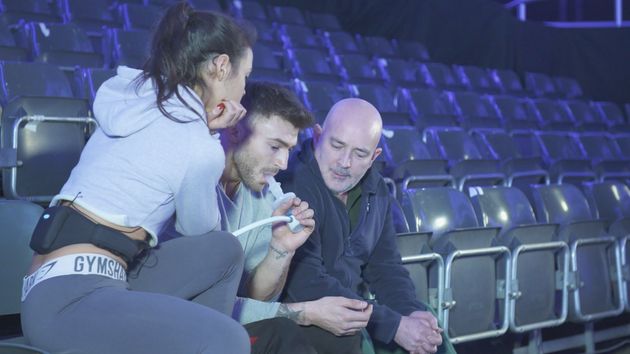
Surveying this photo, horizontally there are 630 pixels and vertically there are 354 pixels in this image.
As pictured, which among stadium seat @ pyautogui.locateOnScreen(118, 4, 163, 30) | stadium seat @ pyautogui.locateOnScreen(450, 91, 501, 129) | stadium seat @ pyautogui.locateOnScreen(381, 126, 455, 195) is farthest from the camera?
stadium seat @ pyautogui.locateOnScreen(450, 91, 501, 129)

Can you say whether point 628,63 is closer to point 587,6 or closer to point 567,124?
point 587,6

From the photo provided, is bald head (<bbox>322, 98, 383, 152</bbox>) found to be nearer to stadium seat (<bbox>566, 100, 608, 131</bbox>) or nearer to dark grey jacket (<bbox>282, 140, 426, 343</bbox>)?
dark grey jacket (<bbox>282, 140, 426, 343</bbox>)

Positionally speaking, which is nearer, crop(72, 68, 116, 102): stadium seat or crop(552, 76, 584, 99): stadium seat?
Answer: crop(72, 68, 116, 102): stadium seat

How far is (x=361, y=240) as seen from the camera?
2629 mm

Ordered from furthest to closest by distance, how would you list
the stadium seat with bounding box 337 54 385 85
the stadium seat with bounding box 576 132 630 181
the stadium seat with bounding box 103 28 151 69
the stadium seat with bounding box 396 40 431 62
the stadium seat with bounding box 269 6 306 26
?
the stadium seat with bounding box 396 40 431 62
the stadium seat with bounding box 269 6 306 26
the stadium seat with bounding box 337 54 385 85
the stadium seat with bounding box 576 132 630 181
the stadium seat with bounding box 103 28 151 69

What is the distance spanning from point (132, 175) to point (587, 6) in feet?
30.3

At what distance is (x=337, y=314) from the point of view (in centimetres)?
222

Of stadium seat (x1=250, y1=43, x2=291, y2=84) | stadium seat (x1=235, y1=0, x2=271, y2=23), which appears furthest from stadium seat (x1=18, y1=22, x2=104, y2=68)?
stadium seat (x1=235, y1=0, x2=271, y2=23)

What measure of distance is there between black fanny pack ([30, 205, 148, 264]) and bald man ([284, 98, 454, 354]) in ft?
3.14

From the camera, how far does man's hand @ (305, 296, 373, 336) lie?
7.29ft

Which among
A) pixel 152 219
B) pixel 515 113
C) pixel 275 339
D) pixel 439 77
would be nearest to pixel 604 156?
pixel 515 113

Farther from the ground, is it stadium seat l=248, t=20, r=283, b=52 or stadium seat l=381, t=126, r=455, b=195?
stadium seat l=248, t=20, r=283, b=52

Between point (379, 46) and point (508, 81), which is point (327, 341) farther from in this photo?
point (508, 81)

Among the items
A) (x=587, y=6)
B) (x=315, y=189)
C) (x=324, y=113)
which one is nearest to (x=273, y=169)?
(x=315, y=189)
